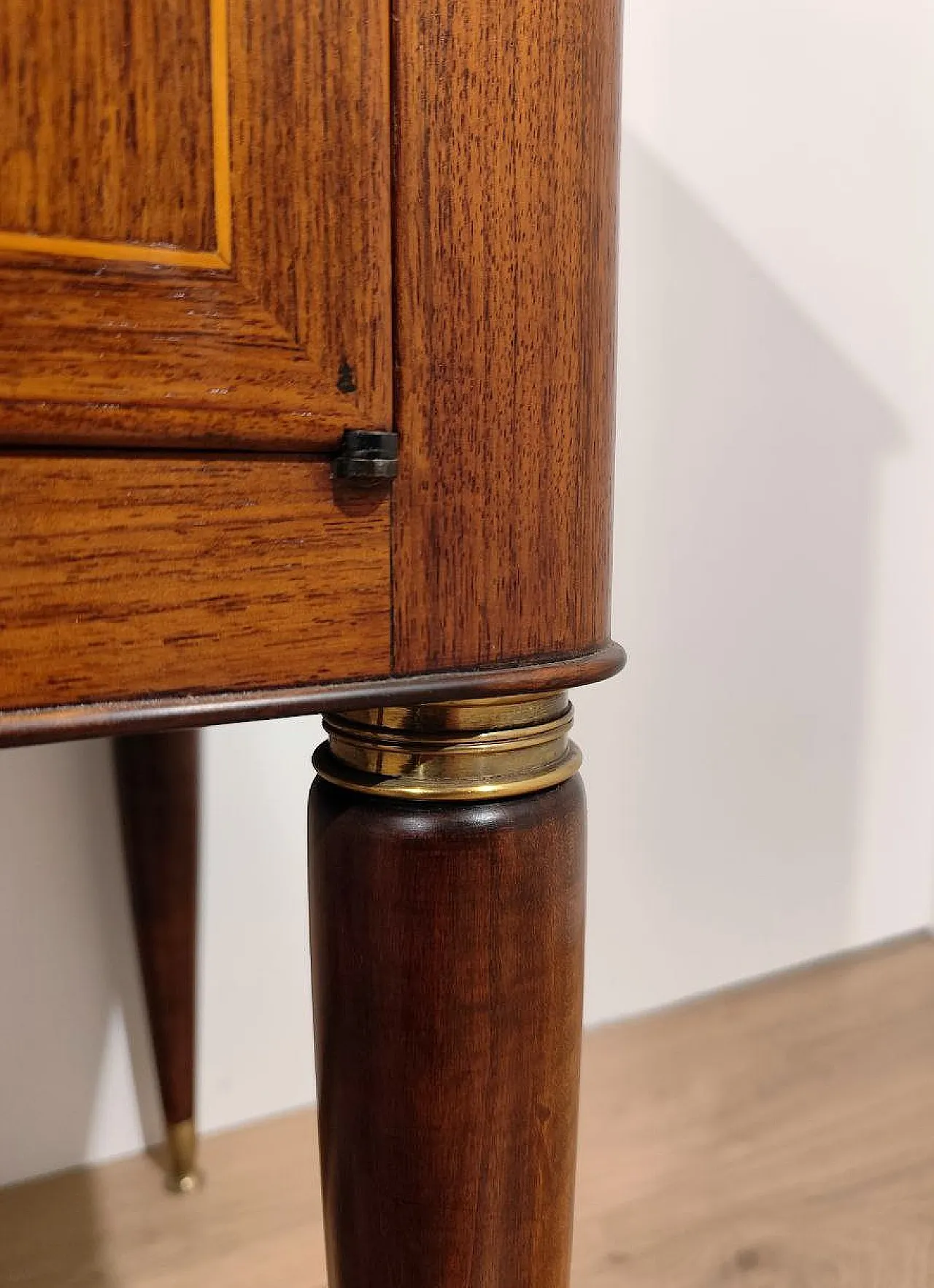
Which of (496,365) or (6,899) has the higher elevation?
(496,365)

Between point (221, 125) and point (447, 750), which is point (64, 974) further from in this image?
point (221, 125)

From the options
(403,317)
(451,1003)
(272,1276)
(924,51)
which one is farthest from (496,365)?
(924,51)

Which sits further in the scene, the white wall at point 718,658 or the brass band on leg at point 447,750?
the white wall at point 718,658

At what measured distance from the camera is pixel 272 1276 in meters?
0.67

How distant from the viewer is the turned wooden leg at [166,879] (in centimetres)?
68

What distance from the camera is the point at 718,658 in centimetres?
101

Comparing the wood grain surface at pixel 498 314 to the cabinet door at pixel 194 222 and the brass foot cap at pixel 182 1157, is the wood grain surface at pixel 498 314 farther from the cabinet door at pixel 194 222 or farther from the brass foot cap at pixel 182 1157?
the brass foot cap at pixel 182 1157

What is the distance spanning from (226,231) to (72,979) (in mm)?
663

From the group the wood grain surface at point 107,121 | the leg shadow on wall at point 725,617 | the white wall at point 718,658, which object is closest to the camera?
the wood grain surface at point 107,121

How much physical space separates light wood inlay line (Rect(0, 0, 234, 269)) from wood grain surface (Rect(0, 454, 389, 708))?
44 mm

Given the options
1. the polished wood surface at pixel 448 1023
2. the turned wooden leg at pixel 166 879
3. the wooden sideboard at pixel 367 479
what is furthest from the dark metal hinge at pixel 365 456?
the turned wooden leg at pixel 166 879

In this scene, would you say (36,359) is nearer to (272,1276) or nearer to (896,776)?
(272,1276)

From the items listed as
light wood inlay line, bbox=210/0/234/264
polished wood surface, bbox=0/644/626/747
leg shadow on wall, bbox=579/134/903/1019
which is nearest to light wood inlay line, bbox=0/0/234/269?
light wood inlay line, bbox=210/0/234/264

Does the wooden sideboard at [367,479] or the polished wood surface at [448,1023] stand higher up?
the wooden sideboard at [367,479]
